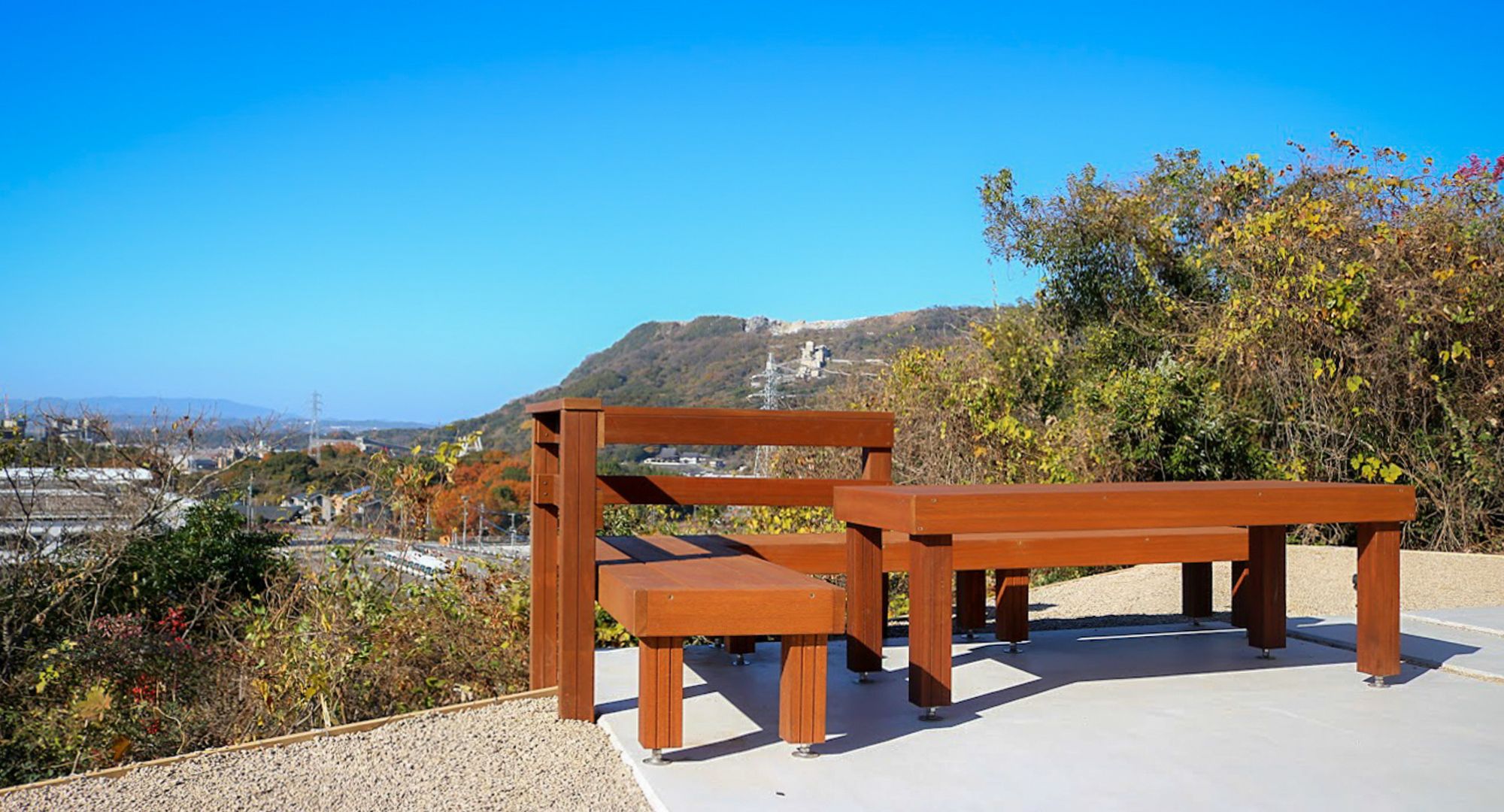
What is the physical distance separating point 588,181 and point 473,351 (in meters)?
5.79

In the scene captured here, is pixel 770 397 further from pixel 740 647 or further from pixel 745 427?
pixel 745 427

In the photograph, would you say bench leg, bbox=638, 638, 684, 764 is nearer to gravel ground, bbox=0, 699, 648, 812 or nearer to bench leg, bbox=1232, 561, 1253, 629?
gravel ground, bbox=0, 699, 648, 812

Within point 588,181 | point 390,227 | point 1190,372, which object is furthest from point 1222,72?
point 390,227

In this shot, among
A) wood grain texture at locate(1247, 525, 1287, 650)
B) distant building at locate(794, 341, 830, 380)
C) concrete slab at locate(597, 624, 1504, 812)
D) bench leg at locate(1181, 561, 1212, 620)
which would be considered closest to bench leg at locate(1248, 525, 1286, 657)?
wood grain texture at locate(1247, 525, 1287, 650)

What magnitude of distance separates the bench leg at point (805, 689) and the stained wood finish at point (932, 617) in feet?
1.59

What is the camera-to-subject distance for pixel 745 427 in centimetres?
400

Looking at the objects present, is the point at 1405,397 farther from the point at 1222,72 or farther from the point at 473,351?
the point at 473,351

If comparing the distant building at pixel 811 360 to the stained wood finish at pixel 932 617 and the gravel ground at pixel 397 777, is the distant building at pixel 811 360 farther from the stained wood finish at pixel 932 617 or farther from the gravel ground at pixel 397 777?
→ the gravel ground at pixel 397 777

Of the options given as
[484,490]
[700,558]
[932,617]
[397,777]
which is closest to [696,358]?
[484,490]

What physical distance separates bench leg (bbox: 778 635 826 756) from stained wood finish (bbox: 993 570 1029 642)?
1.85 m

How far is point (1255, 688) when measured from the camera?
13.1ft

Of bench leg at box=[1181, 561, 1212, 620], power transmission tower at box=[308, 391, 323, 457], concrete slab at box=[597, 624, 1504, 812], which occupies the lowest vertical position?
concrete slab at box=[597, 624, 1504, 812]

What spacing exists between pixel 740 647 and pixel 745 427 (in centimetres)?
98

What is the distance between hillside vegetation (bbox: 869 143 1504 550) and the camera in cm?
885
